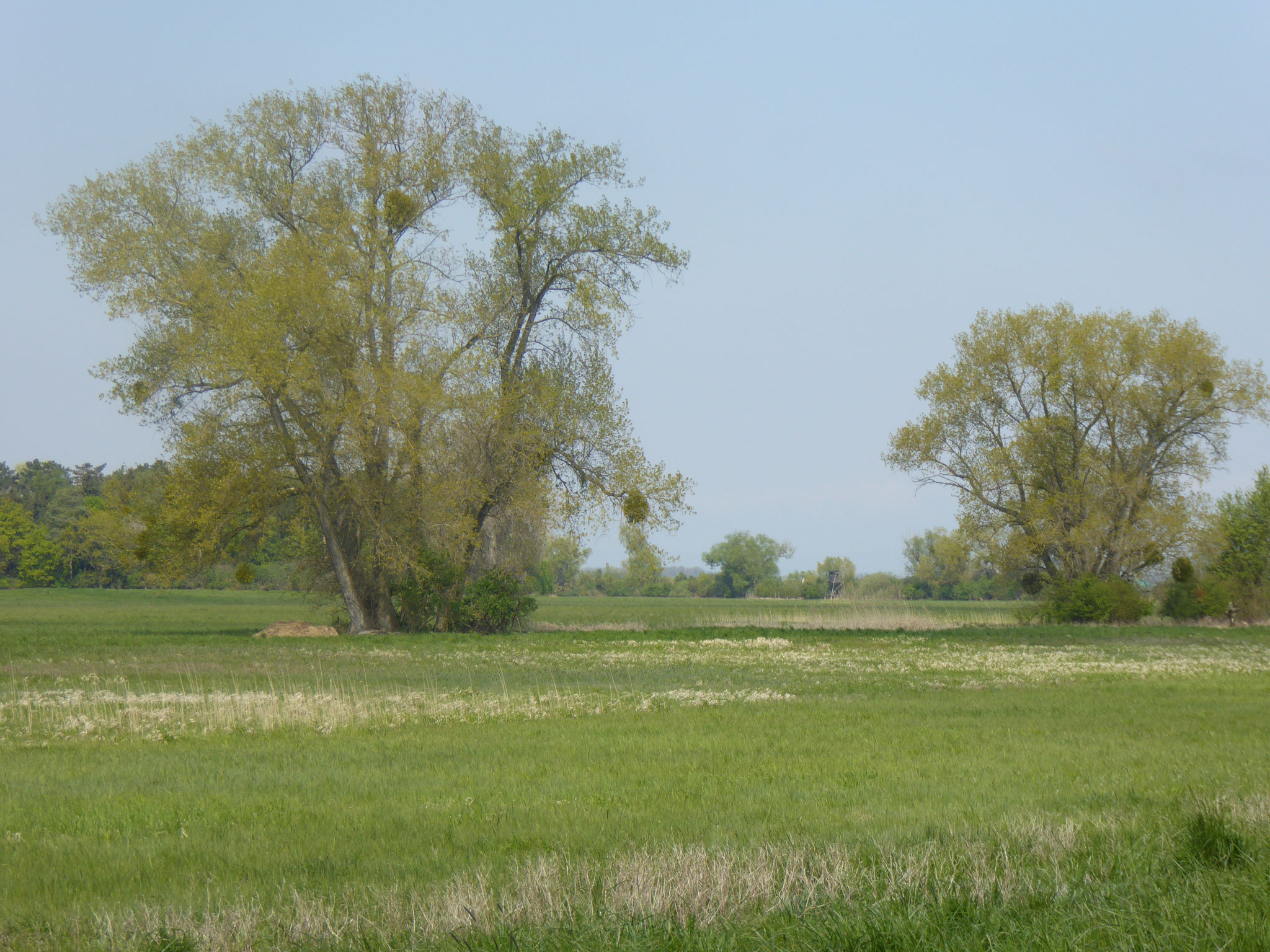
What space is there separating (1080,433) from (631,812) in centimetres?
4945

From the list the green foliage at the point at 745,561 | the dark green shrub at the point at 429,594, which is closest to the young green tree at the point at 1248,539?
the dark green shrub at the point at 429,594

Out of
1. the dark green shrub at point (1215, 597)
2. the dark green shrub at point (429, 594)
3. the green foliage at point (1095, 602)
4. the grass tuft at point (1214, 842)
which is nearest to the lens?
the grass tuft at point (1214, 842)

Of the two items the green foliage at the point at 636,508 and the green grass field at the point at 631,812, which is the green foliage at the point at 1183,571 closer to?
the green foliage at the point at 636,508

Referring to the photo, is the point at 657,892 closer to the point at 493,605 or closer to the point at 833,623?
the point at 493,605

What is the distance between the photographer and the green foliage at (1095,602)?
4441 cm

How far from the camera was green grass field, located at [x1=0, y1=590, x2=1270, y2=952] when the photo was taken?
4887 millimetres

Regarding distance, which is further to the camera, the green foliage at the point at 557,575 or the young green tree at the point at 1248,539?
the green foliage at the point at 557,575

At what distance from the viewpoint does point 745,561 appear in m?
179

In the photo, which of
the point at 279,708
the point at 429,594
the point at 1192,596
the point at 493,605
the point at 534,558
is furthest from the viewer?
the point at 1192,596

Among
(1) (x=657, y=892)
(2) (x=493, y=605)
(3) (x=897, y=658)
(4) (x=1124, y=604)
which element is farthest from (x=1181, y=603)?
(1) (x=657, y=892)

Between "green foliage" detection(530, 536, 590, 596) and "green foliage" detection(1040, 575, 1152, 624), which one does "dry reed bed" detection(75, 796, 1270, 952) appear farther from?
"green foliage" detection(530, 536, 590, 596)

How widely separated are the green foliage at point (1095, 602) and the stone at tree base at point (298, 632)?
3183cm

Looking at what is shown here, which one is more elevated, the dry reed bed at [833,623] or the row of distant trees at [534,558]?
the row of distant trees at [534,558]

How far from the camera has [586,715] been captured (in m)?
14.7
